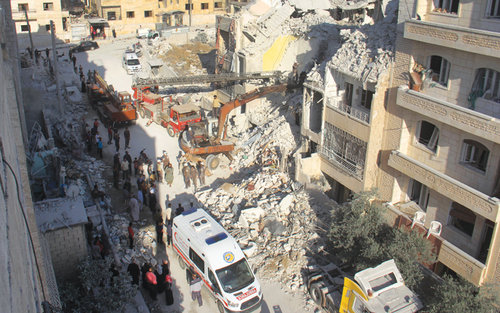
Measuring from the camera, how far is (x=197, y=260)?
16.2 metres

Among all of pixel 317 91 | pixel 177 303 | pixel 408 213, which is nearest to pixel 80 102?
pixel 317 91

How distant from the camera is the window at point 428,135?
1689 centimetres

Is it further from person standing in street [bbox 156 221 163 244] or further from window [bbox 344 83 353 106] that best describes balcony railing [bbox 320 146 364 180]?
person standing in street [bbox 156 221 163 244]

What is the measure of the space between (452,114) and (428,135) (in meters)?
2.37

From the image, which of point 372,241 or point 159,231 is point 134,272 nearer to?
point 159,231

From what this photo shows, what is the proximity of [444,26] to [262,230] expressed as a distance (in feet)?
35.4

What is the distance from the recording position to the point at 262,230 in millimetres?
19953

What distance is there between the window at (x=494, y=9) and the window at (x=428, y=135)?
426cm

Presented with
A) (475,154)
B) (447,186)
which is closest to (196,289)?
(447,186)

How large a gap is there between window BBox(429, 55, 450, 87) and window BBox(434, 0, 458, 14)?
64.5 inches

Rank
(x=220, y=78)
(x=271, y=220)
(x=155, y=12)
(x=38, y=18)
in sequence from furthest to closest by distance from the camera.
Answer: (x=155, y=12), (x=38, y=18), (x=220, y=78), (x=271, y=220)

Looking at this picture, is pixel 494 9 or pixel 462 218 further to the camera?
pixel 462 218

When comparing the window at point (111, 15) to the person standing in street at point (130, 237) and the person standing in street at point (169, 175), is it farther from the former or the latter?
the person standing in street at point (130, 237)

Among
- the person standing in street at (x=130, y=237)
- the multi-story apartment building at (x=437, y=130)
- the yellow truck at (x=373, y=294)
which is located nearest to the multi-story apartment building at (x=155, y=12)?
the multi-story apartment building at (x=437, y=130)
